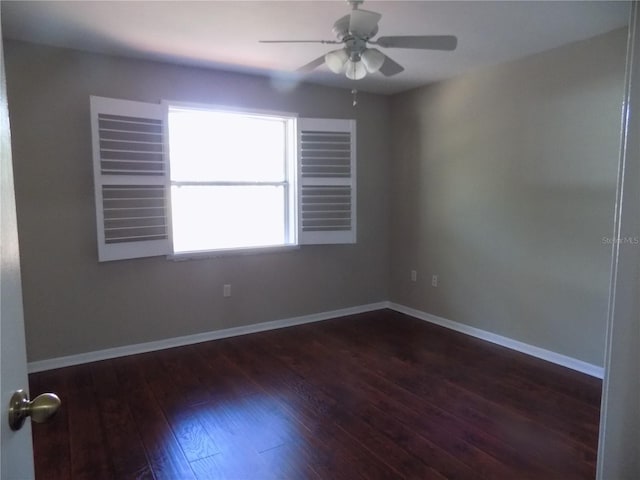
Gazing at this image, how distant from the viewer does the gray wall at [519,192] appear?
122 inches

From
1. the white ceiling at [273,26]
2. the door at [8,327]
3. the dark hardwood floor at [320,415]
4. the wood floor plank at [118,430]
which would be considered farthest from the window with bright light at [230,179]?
the door at [8,327]

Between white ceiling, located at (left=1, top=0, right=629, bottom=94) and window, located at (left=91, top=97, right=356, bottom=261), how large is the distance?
1.70ft

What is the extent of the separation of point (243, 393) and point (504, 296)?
245cm

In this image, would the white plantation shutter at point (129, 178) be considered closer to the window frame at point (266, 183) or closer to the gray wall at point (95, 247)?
the window frame at point (266, 183)

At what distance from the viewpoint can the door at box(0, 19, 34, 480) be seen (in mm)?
761

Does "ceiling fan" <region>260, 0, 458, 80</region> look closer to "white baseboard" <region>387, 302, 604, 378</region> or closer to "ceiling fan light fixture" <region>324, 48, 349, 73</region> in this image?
"ceiling fan light fixture" <region>324, 48, 349, 73</region>

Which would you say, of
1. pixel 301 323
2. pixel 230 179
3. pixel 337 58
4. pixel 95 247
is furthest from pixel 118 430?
pixel 337 58

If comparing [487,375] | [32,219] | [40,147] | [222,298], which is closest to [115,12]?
[40,147]

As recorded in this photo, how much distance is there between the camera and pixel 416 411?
8.78ft

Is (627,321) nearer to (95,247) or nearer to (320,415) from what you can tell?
(320,415)

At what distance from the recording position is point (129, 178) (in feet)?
11.0

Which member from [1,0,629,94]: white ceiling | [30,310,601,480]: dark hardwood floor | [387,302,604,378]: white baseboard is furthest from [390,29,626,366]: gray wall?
[30,310,601,480]: dark hardwood floor

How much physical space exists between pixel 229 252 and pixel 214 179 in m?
0.71

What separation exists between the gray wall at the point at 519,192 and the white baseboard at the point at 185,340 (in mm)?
882
